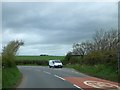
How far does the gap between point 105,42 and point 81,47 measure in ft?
57.2

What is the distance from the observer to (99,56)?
5441 centimetres

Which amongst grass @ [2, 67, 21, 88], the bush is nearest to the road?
grass @ [2, 67, 21, 88]

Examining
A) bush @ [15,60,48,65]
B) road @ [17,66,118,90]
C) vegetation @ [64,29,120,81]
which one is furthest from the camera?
bush @ [15,60,48,65]

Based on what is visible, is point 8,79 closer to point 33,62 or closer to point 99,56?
point 99,56

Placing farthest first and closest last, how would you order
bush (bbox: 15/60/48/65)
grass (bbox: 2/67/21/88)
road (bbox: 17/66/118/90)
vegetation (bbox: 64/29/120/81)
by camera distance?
bush (bbox: 15/60/48/65) → vegetation (bbox: 64/29/120/81) → road (bbox: 17/66/118/90) → grass (bbox: 2/67/21/88)

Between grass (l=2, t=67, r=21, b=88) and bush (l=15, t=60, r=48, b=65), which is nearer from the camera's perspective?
grass (l=2, t=67, r=21, b=88)

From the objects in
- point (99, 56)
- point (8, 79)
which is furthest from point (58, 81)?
point (99, 56)

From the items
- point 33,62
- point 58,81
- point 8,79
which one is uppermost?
point 33,62

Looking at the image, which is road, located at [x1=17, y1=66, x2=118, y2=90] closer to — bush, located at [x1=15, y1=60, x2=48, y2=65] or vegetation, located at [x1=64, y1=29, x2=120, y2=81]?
vegetation, located at [x1=64, y1=29, x2=120, y2=81]

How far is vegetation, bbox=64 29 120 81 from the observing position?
41.1 m

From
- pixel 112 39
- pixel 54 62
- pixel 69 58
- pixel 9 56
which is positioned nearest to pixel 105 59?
pixel 9 56

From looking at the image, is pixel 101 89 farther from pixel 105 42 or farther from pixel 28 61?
pixel 28 61

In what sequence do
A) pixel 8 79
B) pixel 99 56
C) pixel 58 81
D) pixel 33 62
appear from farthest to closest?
pixel 33 62, pixel 99 56, pixel 58 81, pixel 8 79

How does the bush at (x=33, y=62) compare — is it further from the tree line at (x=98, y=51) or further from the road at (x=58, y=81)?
the road at (x=58, y=81)
